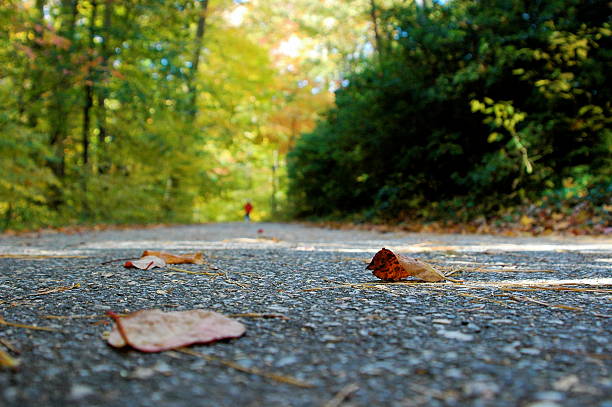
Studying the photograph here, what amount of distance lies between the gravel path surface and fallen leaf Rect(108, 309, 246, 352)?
1.1 inches

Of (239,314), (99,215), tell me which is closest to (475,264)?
(239,314)

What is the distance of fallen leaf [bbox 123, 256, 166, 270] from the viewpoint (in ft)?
8.36

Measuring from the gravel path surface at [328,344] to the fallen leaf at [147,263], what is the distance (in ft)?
0.85

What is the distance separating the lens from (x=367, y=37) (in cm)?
1658

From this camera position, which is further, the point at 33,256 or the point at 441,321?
the point at 33,256

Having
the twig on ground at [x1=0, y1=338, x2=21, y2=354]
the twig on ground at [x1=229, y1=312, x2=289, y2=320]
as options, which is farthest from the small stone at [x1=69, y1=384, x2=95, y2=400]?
the twig on ground at [x1=229, y1=312, x2=289, y2=320]

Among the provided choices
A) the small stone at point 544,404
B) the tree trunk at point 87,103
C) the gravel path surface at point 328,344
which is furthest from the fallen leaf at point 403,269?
the tree trunk at point 87,103

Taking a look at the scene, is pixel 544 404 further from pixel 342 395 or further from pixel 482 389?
pixel 342 395

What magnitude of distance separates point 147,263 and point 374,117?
6.90 metres

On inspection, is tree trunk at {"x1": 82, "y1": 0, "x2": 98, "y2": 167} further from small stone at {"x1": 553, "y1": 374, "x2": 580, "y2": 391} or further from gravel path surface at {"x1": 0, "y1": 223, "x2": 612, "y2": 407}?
small stone at {"x1": 553, "y1": 374, "x2": 580, "y2": 391}

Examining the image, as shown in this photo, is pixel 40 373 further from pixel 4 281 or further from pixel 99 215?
pixel 99 215

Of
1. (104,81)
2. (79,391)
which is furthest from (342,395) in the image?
(104,81)

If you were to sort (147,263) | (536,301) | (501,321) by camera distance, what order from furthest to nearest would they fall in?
1. (147,263)
2. (536,301)
3. (501,321)

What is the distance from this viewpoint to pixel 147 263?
2.61 m
